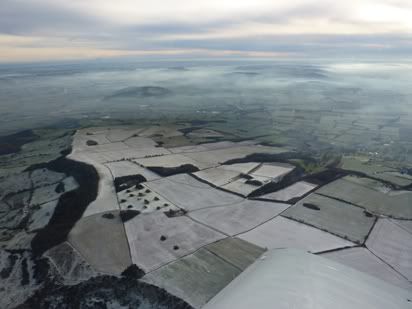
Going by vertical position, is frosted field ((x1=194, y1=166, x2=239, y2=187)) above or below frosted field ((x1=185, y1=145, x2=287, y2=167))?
above

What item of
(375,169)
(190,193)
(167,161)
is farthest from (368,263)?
(167,161)

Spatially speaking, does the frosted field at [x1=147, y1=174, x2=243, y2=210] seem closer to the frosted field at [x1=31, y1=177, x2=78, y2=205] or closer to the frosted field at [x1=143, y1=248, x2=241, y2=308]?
the frosted field at [x1=143, y1=248, x2=241, y2=308]

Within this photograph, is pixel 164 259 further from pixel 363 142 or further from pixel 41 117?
pixel 41 117

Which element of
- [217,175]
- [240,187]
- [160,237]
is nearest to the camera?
[160,237]

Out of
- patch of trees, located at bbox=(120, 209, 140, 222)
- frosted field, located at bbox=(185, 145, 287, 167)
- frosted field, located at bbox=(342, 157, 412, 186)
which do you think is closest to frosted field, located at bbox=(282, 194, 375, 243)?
frosted field, located at bbox=(342, 157, 412, 186)

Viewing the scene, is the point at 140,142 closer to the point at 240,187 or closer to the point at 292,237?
the point at 240,187

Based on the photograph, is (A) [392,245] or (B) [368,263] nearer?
(B) [368,263]
